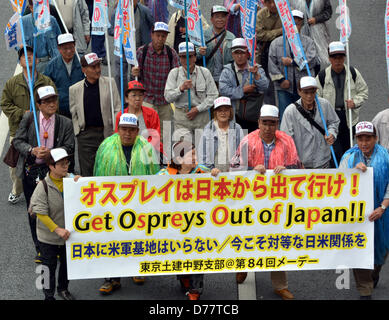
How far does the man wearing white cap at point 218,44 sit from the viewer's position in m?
11.3

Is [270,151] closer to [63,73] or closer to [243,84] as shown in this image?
[243,84]

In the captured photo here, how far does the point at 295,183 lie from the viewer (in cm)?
817

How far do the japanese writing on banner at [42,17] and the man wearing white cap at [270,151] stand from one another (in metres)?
3.38

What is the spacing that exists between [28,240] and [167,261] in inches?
96.9

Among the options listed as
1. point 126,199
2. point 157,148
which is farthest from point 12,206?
point 126,199

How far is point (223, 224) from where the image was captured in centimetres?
820

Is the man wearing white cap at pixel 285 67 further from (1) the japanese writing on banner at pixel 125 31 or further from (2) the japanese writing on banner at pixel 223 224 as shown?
(2) the japanese writing on banner at pixel 223 224

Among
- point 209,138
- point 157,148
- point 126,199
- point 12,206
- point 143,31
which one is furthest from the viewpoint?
point 143,31

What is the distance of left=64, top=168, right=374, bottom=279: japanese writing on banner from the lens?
26.7 ft

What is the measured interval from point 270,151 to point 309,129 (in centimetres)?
105

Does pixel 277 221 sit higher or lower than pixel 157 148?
lower

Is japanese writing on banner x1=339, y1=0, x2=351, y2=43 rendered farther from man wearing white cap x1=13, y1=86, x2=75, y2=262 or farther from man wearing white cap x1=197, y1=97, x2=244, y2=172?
man wearing white cap x1=13, y1=86, x2=75, y2=262

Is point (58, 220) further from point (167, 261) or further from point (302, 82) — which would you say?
point (302, 82)

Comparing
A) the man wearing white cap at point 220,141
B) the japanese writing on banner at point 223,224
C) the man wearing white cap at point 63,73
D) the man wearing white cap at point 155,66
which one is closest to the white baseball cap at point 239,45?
the man wearing white cap at point 155,66
